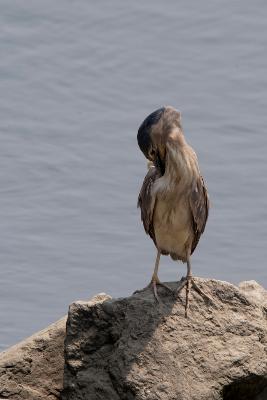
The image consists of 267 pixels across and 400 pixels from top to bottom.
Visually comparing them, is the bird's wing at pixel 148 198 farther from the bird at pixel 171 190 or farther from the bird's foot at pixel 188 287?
the bird's foot at pixel 188 287

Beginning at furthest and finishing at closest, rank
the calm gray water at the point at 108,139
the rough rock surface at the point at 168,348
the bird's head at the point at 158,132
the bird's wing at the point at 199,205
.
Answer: the calm gray water at the point at 108,139
the bird's wing at the point at 199,205
the bird's head at the point at 158,132
the rough rock surface at the point at 168,348

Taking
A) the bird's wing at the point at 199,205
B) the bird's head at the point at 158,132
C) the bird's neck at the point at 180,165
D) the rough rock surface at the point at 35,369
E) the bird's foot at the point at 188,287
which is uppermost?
the bird's head at the point at 158,132

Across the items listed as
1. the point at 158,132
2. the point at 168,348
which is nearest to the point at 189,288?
the point at 168,348

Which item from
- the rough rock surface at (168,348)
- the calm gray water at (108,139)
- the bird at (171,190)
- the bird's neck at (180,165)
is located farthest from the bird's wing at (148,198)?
the calm gray water at (108,139)

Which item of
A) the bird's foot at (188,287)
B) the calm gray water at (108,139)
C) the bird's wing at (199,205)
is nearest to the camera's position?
the bird's foot at (188,287)

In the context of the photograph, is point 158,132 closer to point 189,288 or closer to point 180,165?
point 180,165

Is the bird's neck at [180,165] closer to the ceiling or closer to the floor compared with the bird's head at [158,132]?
closer to the floor

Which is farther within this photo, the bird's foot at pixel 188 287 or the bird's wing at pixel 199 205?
the bird's wing at pixel 199 205

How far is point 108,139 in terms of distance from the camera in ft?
Answer: 57.3

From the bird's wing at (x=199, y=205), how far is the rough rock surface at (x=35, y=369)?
1072 millimetres

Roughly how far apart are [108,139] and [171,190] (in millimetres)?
6714

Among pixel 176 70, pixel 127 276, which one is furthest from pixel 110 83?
pixel 127 276

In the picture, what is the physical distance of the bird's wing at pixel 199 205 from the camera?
1081cm

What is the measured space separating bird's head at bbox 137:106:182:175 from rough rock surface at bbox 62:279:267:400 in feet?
2.65
